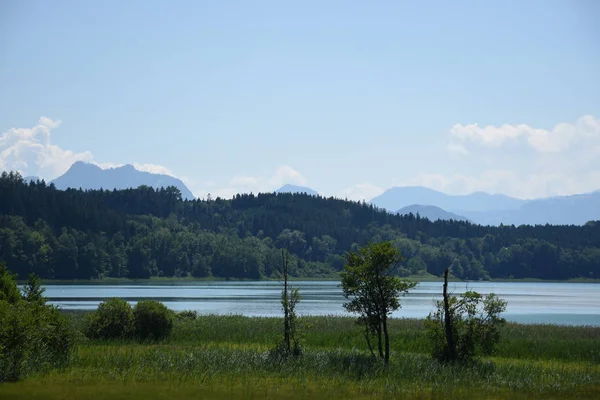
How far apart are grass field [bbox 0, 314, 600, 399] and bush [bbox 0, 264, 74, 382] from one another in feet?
3.79

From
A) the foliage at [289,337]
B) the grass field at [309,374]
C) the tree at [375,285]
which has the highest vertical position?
the tree at [375,285]

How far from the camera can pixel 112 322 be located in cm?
5872

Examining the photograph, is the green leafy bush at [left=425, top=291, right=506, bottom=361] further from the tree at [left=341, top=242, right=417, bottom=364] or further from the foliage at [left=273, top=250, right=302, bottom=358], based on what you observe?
the foliage at [left=273, top=250, right=302, bottom=358]

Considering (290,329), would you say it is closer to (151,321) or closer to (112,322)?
(151,321)

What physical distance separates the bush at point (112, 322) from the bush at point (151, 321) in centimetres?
64

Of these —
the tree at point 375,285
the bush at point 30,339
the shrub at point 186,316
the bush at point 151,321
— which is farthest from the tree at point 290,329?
the shrub at point 186,316

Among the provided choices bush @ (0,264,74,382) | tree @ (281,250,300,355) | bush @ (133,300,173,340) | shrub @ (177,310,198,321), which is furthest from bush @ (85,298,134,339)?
tree @ (281,250,300,355)

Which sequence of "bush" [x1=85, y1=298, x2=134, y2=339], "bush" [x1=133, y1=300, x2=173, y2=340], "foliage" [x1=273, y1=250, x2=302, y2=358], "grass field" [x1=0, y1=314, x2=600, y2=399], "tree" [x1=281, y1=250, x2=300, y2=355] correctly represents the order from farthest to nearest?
"bush" [x1=133, y1=300, x2=173, y2=340], "bush" [x1=85, y1=298, x2=134, y2=339], "tree" [x1=281, y1=250, x2=300, y2=355], "foliage" [x1=273, y1=250, x2=302, y2=358], "grass field" [x1=0, y1=314, x2=600, y2=399]

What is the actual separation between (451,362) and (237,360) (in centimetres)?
1390

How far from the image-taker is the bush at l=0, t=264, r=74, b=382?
39469 millimetres

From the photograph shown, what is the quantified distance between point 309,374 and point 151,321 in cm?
2075

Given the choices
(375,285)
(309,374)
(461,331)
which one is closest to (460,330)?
(461,331)

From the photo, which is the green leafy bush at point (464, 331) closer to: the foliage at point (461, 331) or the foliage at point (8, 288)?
the foliage at point (461, 331)

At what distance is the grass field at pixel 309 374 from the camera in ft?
121
